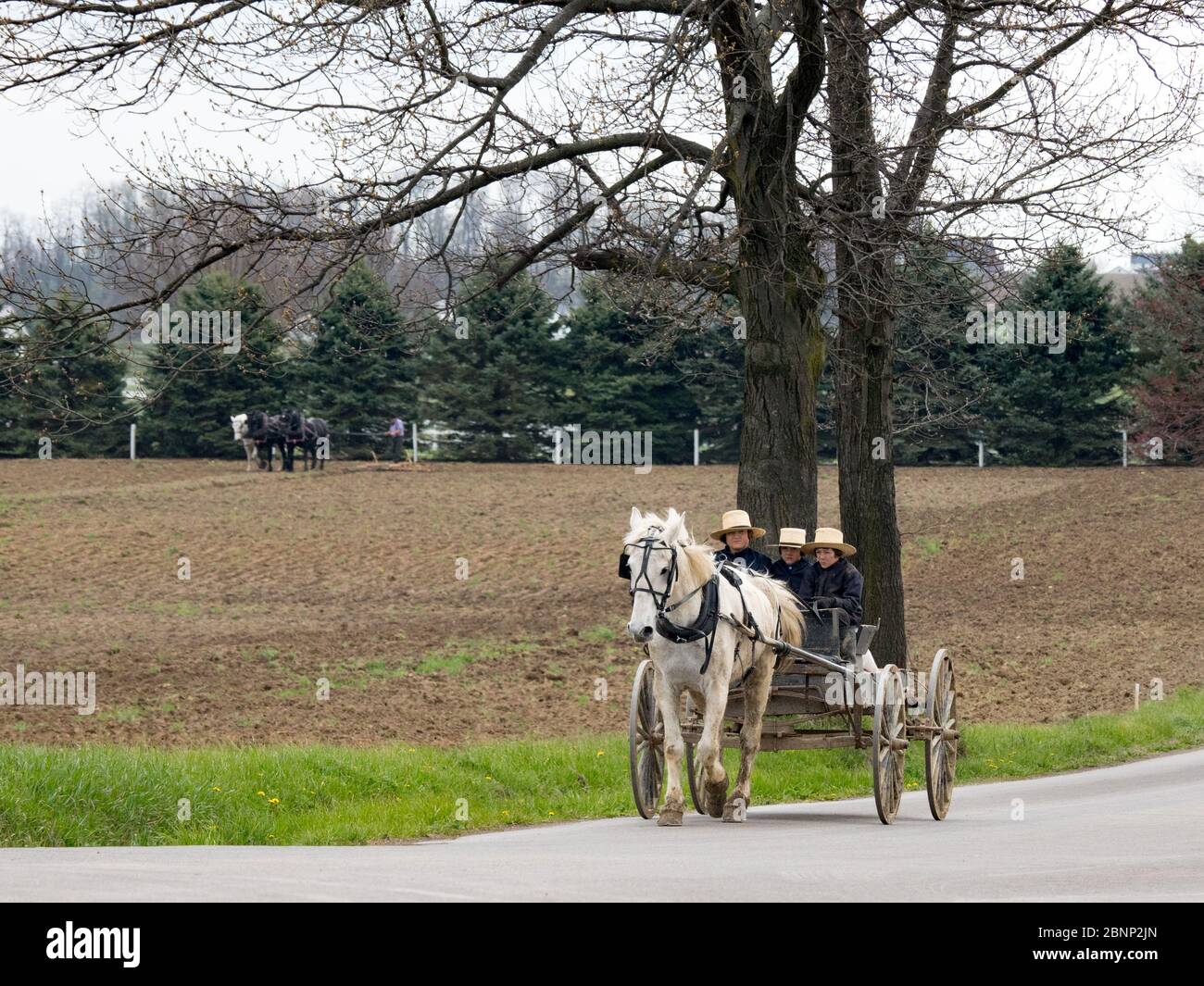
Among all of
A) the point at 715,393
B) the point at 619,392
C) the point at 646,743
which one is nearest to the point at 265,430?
the point at 619,392

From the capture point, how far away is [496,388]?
52.4m

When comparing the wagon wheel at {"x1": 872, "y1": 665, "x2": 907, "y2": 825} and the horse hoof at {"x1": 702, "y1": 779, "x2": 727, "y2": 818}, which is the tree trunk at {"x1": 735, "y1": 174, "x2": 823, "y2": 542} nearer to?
the wagon wheel at {"x1": 872, "y1": 665, "x2": 907, "y2": 825}

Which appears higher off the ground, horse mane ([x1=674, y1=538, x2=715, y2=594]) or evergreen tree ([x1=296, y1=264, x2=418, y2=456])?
evergreen tree ([x1=296, y1=264, x2=418, y2=456])

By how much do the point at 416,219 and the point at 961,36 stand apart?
5.48m

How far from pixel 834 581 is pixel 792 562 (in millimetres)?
548

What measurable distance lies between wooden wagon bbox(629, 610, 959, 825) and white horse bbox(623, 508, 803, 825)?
0.99 feet

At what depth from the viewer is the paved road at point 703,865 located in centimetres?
776

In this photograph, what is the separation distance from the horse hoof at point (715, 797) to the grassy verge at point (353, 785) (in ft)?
5.55

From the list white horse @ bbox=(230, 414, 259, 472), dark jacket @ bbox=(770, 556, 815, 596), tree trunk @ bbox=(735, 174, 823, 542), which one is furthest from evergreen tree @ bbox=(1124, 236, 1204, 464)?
dark jacket @ bbox=(770, 556, 815, 596)

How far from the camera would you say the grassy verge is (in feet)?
38.7

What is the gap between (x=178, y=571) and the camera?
30562 mm

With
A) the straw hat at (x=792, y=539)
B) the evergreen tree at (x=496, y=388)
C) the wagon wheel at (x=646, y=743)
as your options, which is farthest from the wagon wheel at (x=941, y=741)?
the evergreen tree at (x=496, y=388)

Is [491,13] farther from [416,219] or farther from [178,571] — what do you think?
[178,571]
